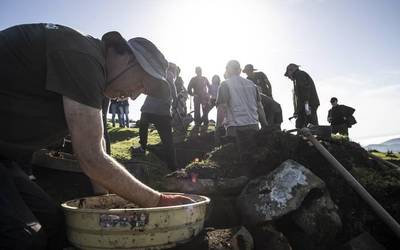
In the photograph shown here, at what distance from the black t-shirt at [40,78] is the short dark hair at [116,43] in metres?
0.08

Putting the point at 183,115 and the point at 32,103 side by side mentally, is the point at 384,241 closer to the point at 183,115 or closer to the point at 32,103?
the point at 32,103

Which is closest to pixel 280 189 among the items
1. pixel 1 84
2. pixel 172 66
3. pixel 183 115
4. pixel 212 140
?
pixel 1 84

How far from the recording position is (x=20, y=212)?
2.28 metres

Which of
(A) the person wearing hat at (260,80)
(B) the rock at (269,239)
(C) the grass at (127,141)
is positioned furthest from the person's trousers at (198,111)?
(B) the rock at (269,239)

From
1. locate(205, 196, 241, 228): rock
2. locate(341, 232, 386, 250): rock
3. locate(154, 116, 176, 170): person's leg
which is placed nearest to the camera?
locate(341, 232, 386, 250): rock

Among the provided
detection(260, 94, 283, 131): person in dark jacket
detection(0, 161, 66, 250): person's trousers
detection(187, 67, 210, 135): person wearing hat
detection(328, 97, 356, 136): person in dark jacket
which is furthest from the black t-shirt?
detection(328, 97, 356, 136): person in dark jacket

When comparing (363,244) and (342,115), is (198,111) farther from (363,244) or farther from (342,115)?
(363,244)

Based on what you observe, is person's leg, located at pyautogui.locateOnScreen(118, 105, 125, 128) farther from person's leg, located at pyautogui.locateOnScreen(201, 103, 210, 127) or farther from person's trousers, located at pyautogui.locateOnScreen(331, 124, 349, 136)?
person's trousers, located at pyautogui.locateOnScreen(331, 124, 349, 136)

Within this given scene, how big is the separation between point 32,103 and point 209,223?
97.0 inches

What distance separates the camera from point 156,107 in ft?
20.8

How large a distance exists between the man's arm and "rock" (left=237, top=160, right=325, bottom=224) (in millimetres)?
1960

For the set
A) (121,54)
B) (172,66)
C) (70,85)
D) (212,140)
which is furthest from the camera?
(212,140)

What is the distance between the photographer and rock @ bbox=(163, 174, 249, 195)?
14.3 feet

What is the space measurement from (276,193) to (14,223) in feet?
9.14
